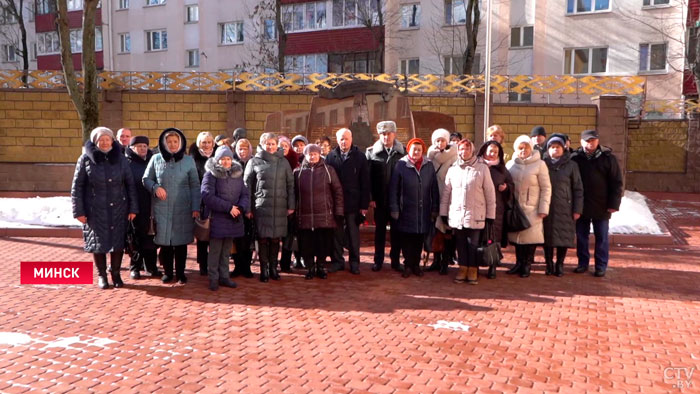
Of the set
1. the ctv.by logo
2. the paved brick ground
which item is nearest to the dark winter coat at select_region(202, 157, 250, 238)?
the paved brick ground

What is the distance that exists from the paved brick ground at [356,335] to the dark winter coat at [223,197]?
75 cm

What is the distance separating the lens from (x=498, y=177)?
25.7 feet

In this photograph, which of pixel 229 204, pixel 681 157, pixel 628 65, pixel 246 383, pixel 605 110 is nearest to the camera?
pixel 246 383

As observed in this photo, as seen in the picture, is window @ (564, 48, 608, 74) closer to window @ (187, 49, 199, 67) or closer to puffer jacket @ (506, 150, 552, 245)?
window @ (187, 49, 199, 67)

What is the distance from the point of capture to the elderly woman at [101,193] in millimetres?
7008

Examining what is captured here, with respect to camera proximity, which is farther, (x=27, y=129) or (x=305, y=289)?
(x=27, y=129)

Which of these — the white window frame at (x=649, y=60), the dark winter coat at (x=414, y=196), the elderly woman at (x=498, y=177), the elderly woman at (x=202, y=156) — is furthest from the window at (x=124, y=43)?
the elderly woman at (x=498, y=177)

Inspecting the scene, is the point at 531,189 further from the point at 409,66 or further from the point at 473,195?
the point at 409,66

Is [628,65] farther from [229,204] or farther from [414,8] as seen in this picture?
[229,204]

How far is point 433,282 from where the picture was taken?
780 centimetres

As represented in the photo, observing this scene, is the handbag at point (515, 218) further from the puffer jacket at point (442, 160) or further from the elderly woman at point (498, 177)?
the puffer jacket at point (442, 160)

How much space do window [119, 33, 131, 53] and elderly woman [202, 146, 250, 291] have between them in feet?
114

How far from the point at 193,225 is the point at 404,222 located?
266 centimetres

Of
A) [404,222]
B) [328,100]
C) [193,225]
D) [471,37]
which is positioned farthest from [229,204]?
[471,37]
